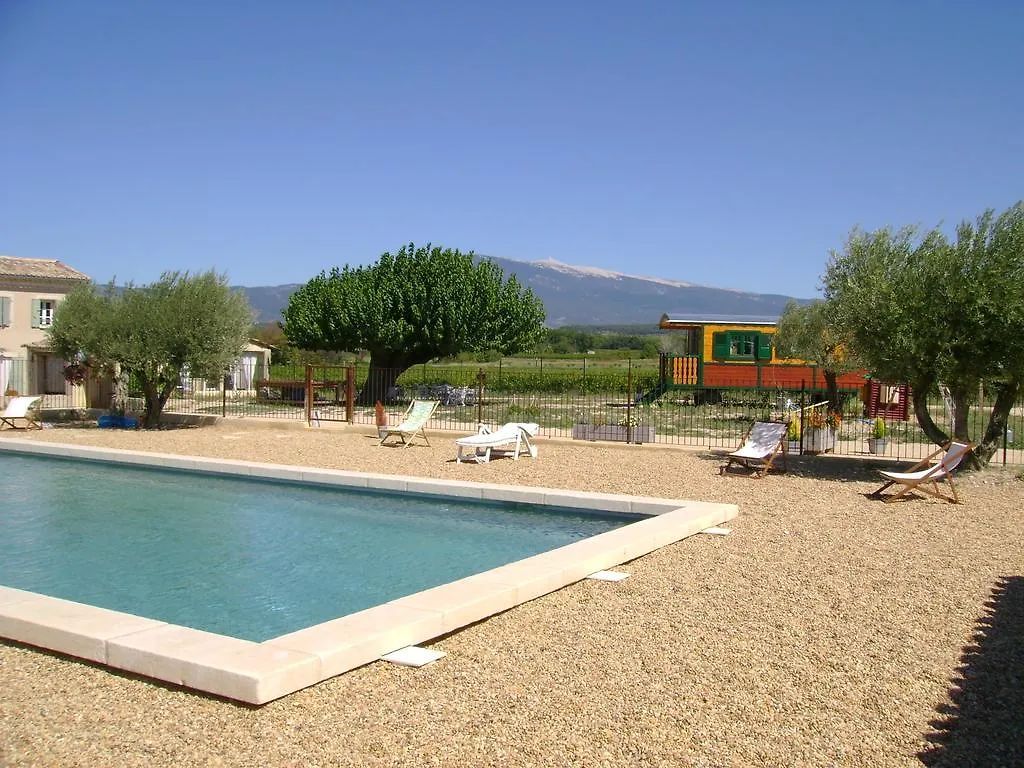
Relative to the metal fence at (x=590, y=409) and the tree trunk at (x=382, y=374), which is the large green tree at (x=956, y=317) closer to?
the metal fence at (x=590, y=409)

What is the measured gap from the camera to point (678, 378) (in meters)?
26.0

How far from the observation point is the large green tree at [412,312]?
26156 millimetres

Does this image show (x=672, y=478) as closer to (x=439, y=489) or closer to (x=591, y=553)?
(x=439, y=489)

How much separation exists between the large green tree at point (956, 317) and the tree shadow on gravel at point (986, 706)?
6238 mm

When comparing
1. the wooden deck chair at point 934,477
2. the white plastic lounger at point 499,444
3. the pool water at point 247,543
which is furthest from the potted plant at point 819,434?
the pool water at point 247,543

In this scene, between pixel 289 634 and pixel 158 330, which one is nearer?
pixel 289 634

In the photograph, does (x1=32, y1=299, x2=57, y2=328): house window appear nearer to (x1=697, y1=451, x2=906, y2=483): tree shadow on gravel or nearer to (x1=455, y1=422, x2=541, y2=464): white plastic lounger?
(x1=455, y1=422, x2=541, y2=464): white plastic lounger

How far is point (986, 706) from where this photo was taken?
4438mm

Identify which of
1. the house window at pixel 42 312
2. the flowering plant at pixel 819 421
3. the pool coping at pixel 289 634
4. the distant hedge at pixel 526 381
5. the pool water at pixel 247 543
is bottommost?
the pool water at pixel 247 543

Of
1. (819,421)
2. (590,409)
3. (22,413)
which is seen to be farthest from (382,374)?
(819,421)

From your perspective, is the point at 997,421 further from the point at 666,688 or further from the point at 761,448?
the point at 666,688

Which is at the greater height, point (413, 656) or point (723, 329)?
point (723, 329)

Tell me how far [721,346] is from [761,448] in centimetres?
1346

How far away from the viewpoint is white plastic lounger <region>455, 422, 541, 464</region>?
45.3 feet
